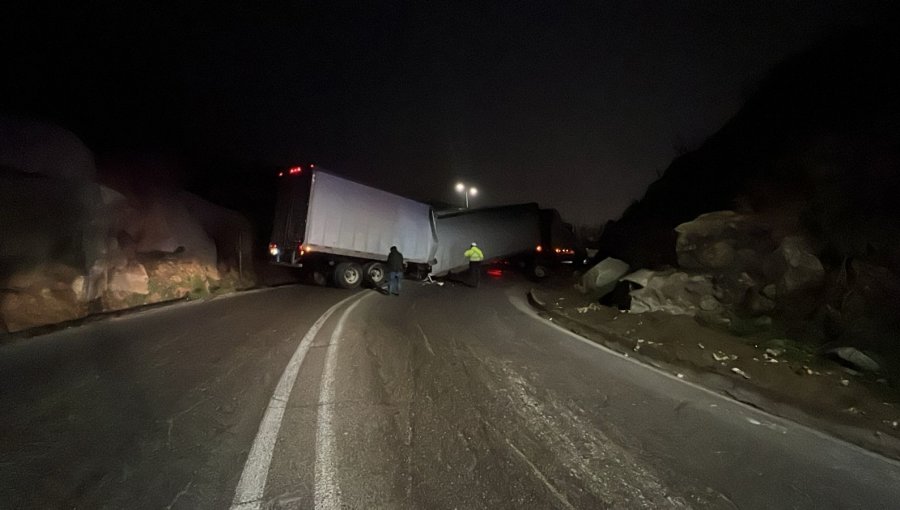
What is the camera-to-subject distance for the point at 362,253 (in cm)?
1612

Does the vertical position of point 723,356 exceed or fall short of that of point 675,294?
it falls short

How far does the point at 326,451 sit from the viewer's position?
10.8ft

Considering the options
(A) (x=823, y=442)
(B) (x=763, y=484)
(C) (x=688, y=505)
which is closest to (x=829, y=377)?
(A) (x=823, y=442)

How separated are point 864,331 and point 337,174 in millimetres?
13478

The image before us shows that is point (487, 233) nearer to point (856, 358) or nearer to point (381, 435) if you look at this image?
point (856, 358)

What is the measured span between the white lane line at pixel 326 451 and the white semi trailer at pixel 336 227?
949 cm

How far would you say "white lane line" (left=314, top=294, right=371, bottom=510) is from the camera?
272cm

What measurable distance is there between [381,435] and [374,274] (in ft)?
43.8

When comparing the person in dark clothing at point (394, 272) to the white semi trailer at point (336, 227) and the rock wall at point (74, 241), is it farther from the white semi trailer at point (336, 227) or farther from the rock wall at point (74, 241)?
the rock wall at point (74, 241)

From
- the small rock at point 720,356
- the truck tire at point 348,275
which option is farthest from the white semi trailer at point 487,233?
the small rock at point 720,356

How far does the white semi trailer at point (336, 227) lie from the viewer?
14.1 meters

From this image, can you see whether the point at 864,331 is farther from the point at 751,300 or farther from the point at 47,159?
the point at 47,159

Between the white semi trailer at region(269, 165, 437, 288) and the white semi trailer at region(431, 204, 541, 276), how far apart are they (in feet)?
10.9

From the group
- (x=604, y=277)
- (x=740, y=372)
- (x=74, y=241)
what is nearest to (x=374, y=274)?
(x=604, y=277)
